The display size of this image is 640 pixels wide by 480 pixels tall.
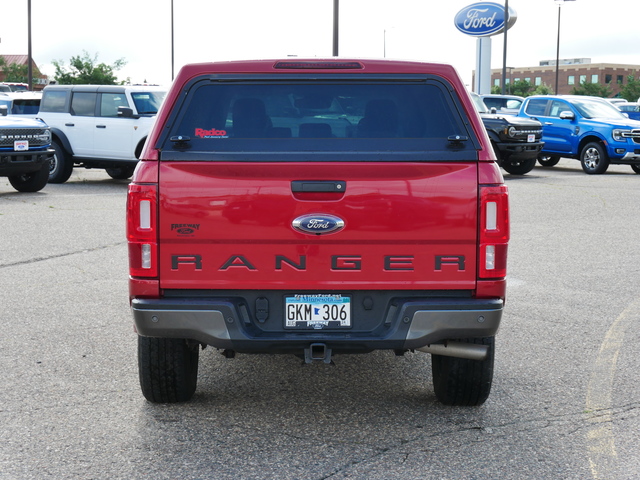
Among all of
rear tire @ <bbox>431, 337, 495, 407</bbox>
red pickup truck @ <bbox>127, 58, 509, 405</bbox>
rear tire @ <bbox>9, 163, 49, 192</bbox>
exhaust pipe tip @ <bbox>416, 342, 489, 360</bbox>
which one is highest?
red pickup truck @ <bbox>127, 58, 509, 405</bbox>

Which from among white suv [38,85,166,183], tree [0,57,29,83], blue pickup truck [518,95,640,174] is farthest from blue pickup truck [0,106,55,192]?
tree [0,57,29,83]

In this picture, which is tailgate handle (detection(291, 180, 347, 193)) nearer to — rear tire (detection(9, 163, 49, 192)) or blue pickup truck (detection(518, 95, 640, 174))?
rear tire (detection(9, 163, 49, 192))

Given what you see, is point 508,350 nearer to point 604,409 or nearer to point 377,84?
point 604,409

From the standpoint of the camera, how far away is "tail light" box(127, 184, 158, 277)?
4117 mm

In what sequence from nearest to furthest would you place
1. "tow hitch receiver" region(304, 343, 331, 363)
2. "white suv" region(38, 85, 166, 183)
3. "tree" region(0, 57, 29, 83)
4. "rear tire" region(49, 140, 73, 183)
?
1. "tow hitch receiver" region(304, 343, 331, 363)
2. "white suv" region(38, 85, 166, 183)
3. "rear tire" region(49, 140, 73, 183)
4. "tree" region(0, 57, 29, 83)

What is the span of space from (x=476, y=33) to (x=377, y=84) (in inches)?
1690

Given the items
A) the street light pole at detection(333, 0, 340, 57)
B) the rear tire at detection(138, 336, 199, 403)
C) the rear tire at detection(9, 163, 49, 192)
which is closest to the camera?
the rear tire at detection(138, 336, 199, 403)

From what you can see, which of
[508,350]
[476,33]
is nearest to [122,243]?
[508,350]

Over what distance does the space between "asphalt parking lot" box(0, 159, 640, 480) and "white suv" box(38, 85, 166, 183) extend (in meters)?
9.89

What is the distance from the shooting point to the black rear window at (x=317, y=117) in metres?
4.25

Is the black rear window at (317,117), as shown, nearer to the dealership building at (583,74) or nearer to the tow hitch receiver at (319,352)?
the tow hitch receiver at (319,352)

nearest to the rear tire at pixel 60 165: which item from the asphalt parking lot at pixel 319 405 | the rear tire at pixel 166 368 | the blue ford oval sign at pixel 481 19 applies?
the asphalt parking lot at pixel 319 405

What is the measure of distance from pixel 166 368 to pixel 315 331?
924mm

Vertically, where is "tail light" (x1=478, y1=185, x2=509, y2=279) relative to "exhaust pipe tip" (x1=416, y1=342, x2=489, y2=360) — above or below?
Answer: above
